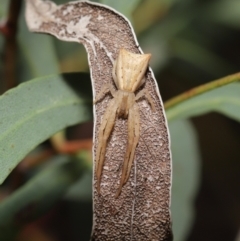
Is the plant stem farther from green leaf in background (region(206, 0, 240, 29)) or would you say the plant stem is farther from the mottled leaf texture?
green leaf in background (region(206, 0, 240, 29))

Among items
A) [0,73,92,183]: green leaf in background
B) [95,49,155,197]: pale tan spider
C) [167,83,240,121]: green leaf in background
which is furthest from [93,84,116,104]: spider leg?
[167,83,240,121]: green leaf in background

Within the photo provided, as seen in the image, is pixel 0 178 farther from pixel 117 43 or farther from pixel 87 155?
pixel 87 155

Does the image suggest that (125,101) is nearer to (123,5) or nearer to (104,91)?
(104,91)

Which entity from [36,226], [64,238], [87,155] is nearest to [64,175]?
[87,155]

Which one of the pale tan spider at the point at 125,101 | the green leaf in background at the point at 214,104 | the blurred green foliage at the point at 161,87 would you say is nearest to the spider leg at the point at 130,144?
the pale tan spider at the point at 125,101

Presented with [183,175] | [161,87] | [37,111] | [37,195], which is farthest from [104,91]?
[161,87]
